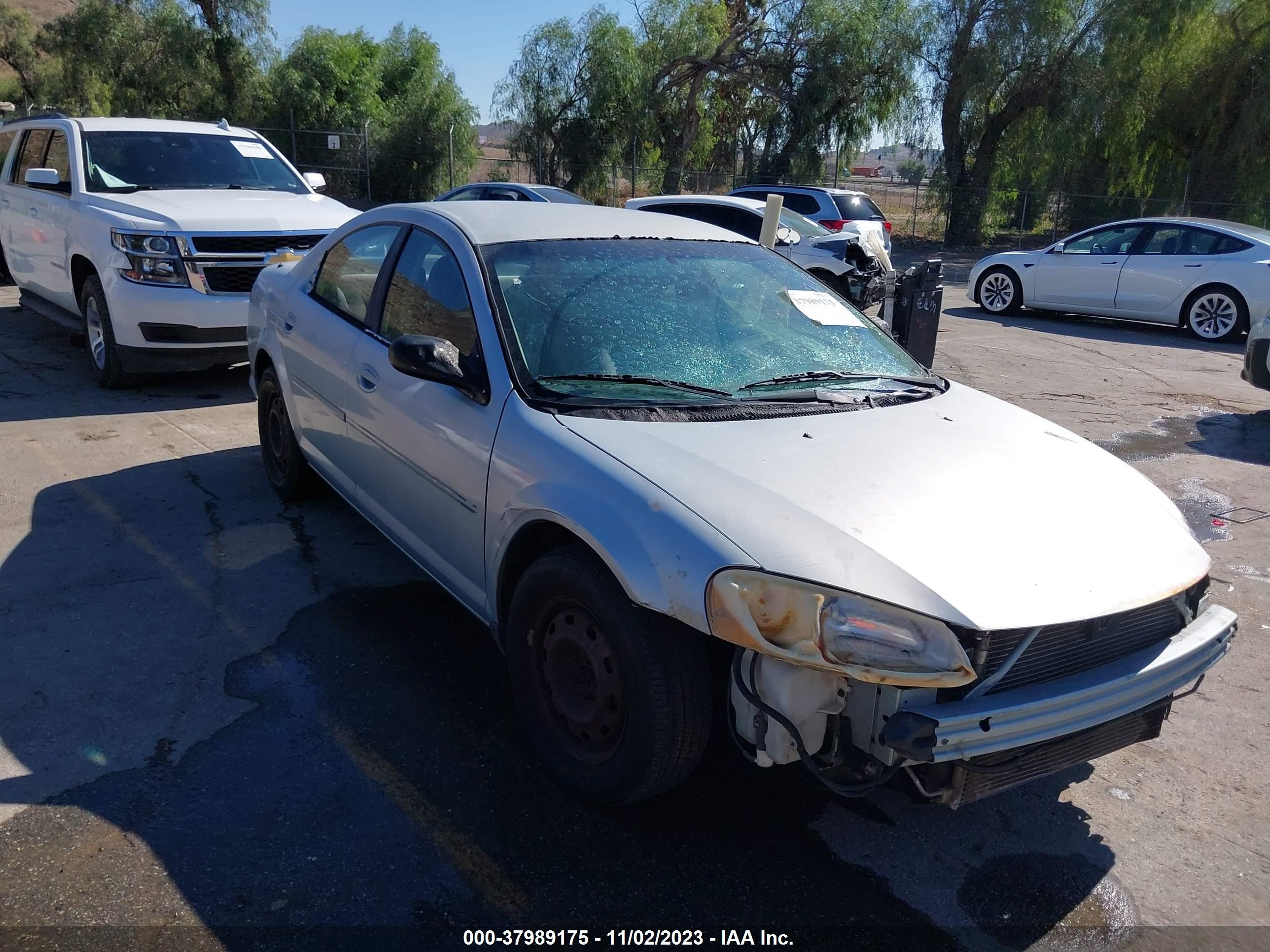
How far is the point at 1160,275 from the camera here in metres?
13.1

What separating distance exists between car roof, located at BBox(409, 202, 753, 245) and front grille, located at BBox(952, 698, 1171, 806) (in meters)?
2.48

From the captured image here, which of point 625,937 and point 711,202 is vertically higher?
point 711,202

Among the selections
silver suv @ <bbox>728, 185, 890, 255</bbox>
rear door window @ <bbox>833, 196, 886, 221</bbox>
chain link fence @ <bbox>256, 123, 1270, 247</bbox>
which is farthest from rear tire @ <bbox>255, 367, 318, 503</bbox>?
chain link fence @ <bbox>256, 123, 1270, 247</bbox>

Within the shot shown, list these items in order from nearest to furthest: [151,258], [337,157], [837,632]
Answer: [837,632] < [151,258] < [337,157]

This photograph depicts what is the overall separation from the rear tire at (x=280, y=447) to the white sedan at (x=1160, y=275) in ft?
36.6

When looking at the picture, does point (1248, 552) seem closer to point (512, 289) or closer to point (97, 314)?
point (512, 289)

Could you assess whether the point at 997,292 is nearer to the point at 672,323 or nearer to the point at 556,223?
the point at 556,223

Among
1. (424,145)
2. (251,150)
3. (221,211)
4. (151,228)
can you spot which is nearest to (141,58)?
(424,145)

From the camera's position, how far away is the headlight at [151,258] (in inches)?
294

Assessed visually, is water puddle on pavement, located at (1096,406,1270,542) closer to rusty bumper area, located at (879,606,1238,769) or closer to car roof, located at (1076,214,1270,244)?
rusty bumper area, located at (879,606,1238,769)

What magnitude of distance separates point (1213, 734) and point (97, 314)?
308 inches

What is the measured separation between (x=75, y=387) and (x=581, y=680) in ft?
21.9


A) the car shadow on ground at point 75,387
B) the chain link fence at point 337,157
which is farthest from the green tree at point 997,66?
the car shadow on ground at point 75,387

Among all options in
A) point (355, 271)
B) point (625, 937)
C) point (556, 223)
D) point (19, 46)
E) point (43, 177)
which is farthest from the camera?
point (19, 46)
